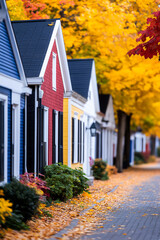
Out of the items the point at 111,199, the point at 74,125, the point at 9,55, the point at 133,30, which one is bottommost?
the point at 111,199

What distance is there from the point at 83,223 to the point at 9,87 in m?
4.18

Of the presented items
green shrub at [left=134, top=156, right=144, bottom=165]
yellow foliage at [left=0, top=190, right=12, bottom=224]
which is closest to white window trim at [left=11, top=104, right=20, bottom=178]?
yellow foliage at [left=0, top=190, right=12, bottom=224]

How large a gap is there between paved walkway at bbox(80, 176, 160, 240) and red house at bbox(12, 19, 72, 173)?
3569mm

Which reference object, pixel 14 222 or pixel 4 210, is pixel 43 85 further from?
pixel 4 210

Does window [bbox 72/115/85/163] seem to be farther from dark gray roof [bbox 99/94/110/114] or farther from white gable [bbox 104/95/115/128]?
white gable [bbox 104/95/115/128]

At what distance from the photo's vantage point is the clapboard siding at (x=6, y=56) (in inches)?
509

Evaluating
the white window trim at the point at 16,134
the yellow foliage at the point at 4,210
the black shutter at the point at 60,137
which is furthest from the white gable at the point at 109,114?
the yellow foliage at the point at 4,210

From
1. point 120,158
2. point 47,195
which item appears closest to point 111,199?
point 47,195

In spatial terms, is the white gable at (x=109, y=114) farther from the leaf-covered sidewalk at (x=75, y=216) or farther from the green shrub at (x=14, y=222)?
the green shrub at (x=14, y=222)

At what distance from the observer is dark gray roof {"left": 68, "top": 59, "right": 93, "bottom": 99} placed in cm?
2557

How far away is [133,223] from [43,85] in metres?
6.92

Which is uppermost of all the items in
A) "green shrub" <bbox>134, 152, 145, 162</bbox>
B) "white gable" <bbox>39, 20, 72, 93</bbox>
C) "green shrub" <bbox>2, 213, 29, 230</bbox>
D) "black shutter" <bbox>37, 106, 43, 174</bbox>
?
"white gable" <bbox>39, 20, 72, 93</bbox>

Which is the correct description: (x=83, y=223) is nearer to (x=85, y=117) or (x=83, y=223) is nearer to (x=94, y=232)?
(x=94, y=232)

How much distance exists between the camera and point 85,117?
26312 millimetres
